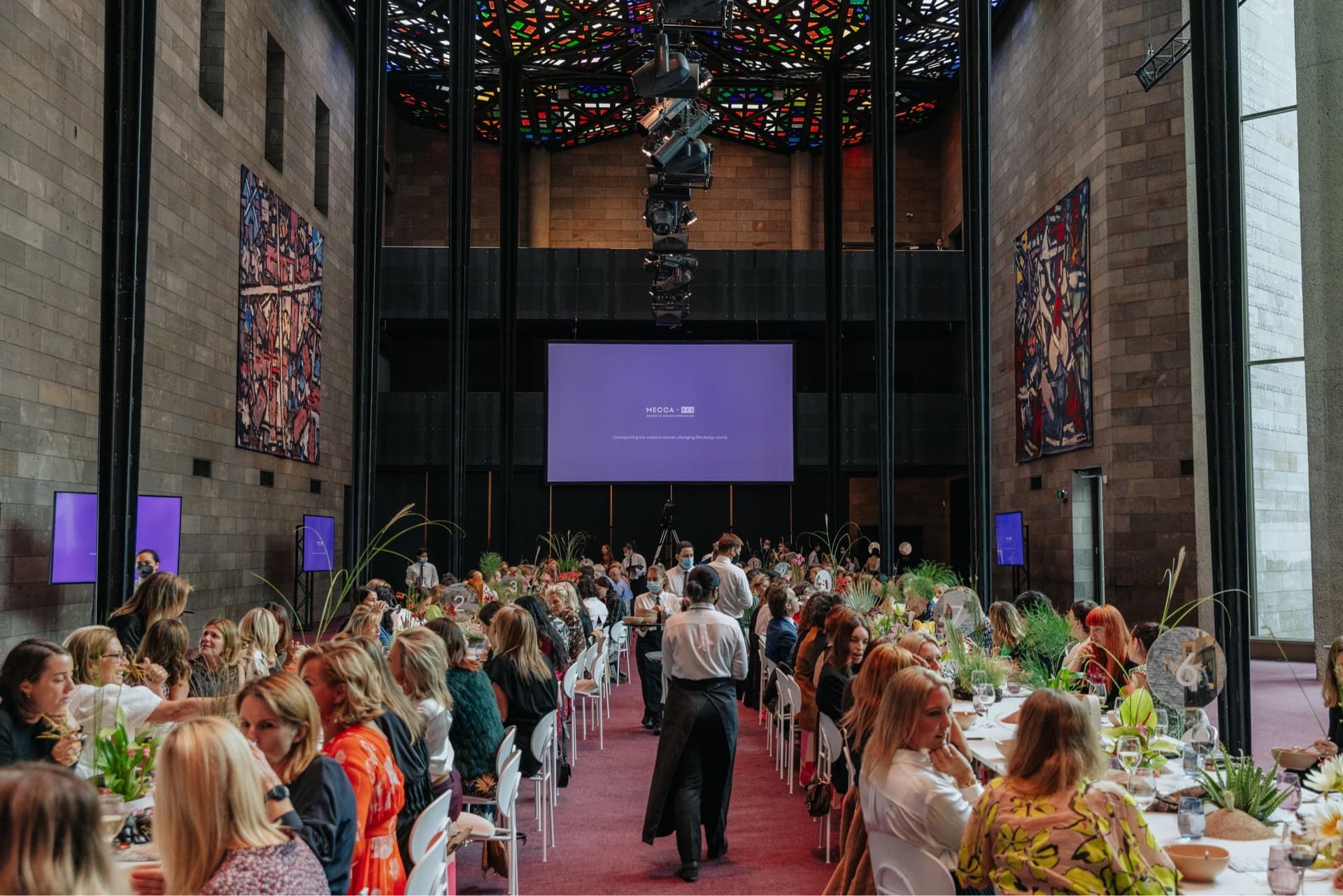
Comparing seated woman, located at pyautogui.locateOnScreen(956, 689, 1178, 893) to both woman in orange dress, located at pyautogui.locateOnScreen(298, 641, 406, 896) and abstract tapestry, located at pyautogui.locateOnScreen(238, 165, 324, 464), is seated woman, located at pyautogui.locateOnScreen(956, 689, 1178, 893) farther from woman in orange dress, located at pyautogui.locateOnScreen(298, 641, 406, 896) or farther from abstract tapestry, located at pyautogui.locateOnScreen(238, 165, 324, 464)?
abstract tapestry, located at pyautogui.locateOnScreen(238, 165, 324, 464)

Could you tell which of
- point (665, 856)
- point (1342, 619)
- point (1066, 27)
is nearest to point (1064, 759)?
point (665, 856)

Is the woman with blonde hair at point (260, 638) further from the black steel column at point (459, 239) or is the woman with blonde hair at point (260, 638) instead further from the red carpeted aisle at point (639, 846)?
the black steel column at point (459, 239)

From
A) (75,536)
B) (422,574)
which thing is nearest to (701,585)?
(75,536)

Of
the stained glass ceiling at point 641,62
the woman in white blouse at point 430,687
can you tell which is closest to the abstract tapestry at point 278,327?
the stained glass ceiling at point 641,62

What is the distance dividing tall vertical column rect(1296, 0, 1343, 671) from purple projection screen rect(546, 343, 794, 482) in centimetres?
1187

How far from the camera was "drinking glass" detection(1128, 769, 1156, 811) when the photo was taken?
3500mm

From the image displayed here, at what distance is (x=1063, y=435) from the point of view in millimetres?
16094

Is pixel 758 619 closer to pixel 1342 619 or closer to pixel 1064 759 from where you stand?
pixel 1342 619

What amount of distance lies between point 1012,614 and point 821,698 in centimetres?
236

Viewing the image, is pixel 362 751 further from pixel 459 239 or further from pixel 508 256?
pixel 508 256

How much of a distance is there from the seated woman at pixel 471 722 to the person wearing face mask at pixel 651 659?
379 centimetres

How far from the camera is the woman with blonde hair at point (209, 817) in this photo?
6.89ft

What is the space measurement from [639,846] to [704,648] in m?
1.27

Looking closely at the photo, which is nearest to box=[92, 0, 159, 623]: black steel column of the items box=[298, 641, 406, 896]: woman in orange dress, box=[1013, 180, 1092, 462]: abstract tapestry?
box=[298, 641, 406, 896]: woman in orange dress
